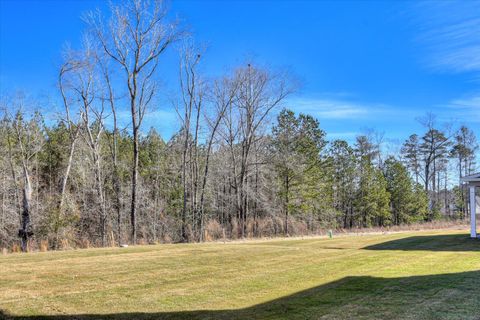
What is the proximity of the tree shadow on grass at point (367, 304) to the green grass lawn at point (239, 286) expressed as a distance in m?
0.01

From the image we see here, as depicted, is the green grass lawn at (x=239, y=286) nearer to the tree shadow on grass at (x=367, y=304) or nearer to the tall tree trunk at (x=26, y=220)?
the tree shadow on grass at (x=367, y=304)

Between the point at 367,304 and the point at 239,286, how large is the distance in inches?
94.9

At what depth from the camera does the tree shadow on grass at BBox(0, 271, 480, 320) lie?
17.3ft

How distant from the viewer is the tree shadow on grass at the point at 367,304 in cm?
526

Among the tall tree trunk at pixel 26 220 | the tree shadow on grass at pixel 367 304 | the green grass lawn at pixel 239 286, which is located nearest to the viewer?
the tree shadow on grass at pixel 367 304

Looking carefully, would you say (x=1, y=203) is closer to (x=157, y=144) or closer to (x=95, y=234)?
(x=95, y=234)

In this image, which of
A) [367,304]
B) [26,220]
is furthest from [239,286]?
[26,220]

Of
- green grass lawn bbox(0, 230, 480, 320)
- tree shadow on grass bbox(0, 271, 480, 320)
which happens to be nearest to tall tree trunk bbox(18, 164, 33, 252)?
green grass lawn bbox(0, 230, 480, 320)

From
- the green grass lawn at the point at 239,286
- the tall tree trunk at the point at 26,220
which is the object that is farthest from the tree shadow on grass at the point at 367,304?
the tall tree trunk at the point at 26,220

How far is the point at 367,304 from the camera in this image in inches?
229

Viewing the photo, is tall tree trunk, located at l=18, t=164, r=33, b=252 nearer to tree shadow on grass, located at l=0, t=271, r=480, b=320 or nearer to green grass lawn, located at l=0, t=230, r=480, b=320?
green grass lawn, located at l=0, t=230, r=480, b=320

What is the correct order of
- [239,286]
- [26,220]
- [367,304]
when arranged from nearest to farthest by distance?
[367,304], [239,286], [26,220]

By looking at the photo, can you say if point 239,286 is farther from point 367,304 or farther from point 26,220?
point 26,220

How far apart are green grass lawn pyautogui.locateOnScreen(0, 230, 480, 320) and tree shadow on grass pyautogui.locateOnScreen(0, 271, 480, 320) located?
0.5 inches
